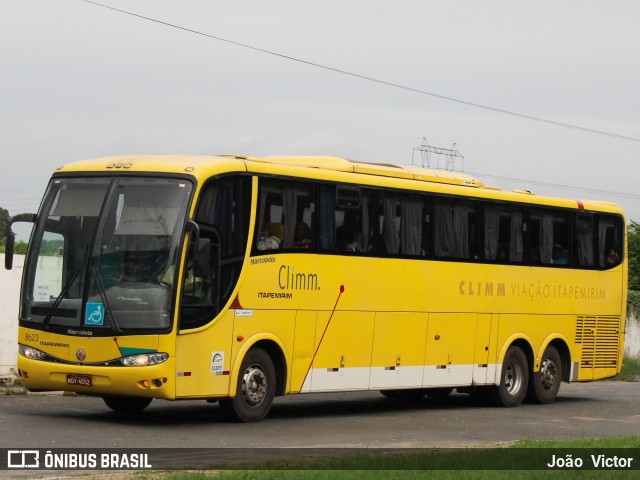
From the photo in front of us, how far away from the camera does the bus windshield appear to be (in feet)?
58.7

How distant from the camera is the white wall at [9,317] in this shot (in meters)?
24.5

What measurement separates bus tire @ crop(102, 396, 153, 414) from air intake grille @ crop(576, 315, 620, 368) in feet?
33.4

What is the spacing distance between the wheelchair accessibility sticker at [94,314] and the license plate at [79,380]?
0.70 m

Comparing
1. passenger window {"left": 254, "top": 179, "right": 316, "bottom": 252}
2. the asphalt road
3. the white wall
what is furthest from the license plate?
the white wall

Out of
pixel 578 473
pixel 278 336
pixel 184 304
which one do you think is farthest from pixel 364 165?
pixel 578 473

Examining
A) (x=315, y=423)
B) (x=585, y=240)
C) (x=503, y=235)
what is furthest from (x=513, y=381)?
(x=315, y=423)

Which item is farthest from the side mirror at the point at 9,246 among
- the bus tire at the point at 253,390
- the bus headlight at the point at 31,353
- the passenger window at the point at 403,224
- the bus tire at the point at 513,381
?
the bus tire at the point at 513,381

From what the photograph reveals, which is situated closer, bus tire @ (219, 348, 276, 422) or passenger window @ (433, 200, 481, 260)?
bus tire @ (219, 348, 276, 422)

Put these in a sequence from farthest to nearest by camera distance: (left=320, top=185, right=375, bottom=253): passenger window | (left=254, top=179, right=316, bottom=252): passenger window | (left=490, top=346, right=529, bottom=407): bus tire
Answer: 1. (left=490, top=346, right=529, bottom=407): bus tire
2. (left=320, top=185, right=375, bottom=253): passenger window
3. (left=254, top=179, right=316, bottom=252): passenger window

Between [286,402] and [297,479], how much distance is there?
12.2m

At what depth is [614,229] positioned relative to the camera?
1110 inches

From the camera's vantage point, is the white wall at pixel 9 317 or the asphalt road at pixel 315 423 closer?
the asphalt road at pixel 315 423

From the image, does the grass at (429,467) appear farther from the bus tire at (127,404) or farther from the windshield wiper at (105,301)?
the bus tire at (127,404)

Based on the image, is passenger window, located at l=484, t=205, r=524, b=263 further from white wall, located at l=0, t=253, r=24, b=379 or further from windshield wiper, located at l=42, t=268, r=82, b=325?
windshield wiper, located at l=42, t=268, r=82, b=325
